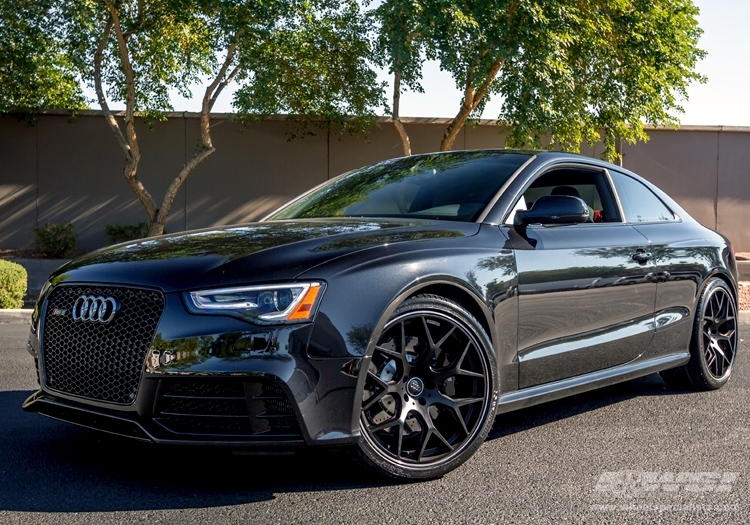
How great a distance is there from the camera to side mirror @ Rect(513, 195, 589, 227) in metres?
4.65

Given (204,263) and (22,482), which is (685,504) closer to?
(204,263)

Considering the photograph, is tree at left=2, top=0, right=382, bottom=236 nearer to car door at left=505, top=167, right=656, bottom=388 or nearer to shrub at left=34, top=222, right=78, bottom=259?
shrub at left=34, top=222, right=78, bottom=259

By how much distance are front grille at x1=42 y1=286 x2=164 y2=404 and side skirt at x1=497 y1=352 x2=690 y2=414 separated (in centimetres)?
171

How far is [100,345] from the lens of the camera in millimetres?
3777

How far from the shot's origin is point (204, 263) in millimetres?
3752

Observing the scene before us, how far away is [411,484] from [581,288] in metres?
1.52

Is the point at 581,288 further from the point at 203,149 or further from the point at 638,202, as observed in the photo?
the point at 203,149

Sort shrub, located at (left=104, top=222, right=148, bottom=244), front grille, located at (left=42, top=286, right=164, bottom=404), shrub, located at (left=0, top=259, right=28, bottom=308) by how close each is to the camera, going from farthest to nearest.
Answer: shrub, located at (left=104, top=222, right=148, bottom=244)
shrub, located at (left=0, top=259, right=28, bottom=308)
front grille, located at (left=42, top=286, right=164, bottom=404)

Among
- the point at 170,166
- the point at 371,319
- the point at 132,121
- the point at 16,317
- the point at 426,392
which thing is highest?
the point at 132,121

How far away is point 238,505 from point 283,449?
31cm

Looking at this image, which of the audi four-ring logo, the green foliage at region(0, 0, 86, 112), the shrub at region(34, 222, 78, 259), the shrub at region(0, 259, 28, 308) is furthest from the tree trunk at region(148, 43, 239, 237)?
the audi four-ring logo

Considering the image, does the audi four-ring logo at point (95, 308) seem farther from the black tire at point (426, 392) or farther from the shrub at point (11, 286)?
the shrub at point (11, 286)

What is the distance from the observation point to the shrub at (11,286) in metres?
11.5

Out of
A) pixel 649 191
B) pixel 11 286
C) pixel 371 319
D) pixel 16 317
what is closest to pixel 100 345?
pixel 371 319
